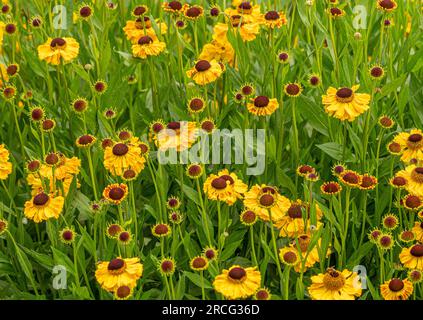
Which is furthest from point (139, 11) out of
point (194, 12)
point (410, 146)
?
point (410, 146)

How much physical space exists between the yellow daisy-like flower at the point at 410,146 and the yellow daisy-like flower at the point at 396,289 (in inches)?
16.7

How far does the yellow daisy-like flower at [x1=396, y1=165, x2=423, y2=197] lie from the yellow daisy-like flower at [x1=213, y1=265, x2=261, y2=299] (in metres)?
0.52

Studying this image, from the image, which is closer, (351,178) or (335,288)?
(335,288)

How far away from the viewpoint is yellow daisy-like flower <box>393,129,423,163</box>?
213cm

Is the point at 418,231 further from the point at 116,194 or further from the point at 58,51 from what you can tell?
the point at 58,51

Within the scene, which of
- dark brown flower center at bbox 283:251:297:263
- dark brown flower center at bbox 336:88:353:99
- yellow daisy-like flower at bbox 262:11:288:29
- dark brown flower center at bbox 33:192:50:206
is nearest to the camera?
dark brown flower center at bbox 283:251:297:263

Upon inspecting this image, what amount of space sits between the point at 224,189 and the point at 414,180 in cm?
52

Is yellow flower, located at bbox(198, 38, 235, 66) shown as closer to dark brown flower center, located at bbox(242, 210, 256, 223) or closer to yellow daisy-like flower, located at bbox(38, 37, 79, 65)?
yellow daisy-like flower, located at bbox(38, 37, 79, 65)

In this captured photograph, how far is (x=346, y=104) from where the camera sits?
6.91 ft

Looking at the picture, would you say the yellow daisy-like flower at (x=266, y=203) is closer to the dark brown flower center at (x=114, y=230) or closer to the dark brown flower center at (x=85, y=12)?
the dark brown flower center at (x=114, y=230)

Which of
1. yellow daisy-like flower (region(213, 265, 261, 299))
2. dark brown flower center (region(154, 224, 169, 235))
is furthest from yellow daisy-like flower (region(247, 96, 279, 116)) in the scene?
yellow daisy-like flower (region(213, 265, 261, 299))

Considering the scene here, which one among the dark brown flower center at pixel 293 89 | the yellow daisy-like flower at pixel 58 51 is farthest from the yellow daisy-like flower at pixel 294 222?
the yellow daisy-like flower at pixel 58 51

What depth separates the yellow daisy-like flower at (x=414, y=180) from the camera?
2.02 metres
